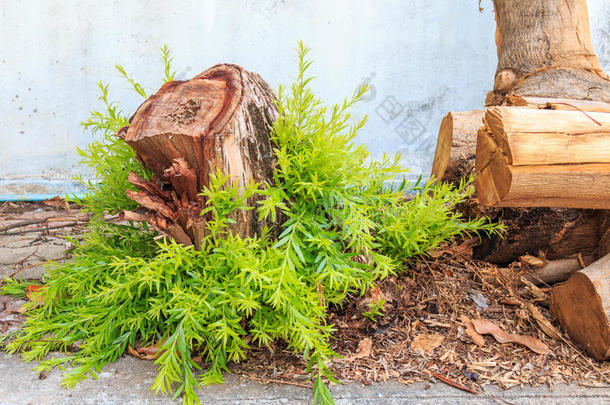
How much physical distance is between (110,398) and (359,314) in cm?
104

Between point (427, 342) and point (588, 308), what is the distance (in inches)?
27.8

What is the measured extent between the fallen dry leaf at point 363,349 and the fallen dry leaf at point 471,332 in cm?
45

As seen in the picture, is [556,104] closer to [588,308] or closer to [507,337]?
[588,308]

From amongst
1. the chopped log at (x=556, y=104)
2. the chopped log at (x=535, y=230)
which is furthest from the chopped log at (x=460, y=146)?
the chopped log at (x=556, y=104)

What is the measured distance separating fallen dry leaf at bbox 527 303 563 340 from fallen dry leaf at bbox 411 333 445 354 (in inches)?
19.9

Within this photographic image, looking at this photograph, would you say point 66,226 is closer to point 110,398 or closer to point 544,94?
point 110,398

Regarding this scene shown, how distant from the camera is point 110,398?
1.54m

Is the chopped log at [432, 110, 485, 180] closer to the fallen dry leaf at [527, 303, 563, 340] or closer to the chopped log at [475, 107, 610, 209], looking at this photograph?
the chopped log at [475, 107, 610, 209]

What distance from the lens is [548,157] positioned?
179 cm

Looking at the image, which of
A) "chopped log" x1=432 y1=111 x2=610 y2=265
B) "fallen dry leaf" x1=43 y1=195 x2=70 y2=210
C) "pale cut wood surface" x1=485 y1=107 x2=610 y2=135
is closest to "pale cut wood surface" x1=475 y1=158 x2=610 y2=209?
"pale cut wood surface" x1=485 y1=107 x2=610 y2=135

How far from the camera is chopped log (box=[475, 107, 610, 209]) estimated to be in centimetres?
179

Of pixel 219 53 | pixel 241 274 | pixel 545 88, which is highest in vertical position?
pixel 219 53

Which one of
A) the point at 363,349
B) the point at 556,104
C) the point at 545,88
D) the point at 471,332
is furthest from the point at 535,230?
the point at 363,349

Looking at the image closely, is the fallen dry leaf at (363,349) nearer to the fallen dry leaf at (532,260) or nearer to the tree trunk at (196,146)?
the tree trunk at (196,146)
